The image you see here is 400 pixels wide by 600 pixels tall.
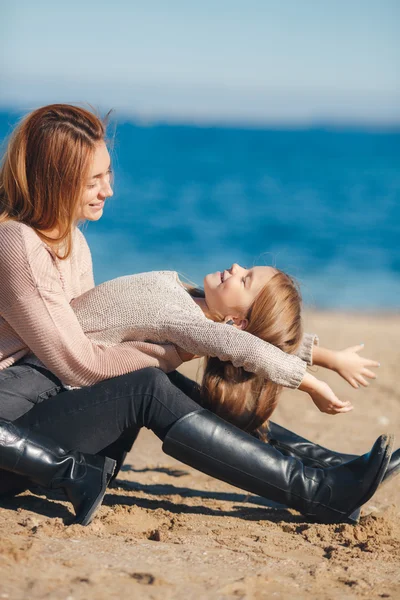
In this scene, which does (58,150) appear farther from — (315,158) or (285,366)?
(315,158)

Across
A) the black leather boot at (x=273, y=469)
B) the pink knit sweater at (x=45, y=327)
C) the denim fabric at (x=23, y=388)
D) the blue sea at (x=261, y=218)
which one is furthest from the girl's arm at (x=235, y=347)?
the blue sea at (x=261, y=218)

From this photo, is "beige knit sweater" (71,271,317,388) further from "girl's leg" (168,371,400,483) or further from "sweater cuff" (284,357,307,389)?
"girl's leg" (168,371,400,483)

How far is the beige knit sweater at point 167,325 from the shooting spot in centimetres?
293

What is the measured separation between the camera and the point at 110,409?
290 centimetres

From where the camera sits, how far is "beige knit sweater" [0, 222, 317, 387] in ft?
9.29

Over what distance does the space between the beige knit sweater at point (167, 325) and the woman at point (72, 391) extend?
58 mm

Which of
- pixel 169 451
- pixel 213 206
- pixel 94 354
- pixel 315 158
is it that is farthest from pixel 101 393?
pixel 315 158

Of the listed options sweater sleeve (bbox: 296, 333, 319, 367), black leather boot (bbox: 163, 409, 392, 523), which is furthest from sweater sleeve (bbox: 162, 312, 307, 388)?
sweater sleeve (bbox: 296, 333, 319, 367)

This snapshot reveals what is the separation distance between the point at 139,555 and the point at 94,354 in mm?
765

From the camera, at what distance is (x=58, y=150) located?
120 inches

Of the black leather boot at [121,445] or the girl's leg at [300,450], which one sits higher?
the girl's leg at [300,450]

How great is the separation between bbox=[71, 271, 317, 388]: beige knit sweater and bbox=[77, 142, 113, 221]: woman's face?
0.31 meters

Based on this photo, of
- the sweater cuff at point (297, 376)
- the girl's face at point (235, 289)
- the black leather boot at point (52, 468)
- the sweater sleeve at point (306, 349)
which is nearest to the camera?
the black leather boot at point (52, 468)

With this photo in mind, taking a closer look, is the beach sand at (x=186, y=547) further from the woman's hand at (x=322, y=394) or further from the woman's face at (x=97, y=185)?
the woman's face at (x=97, y=185)
